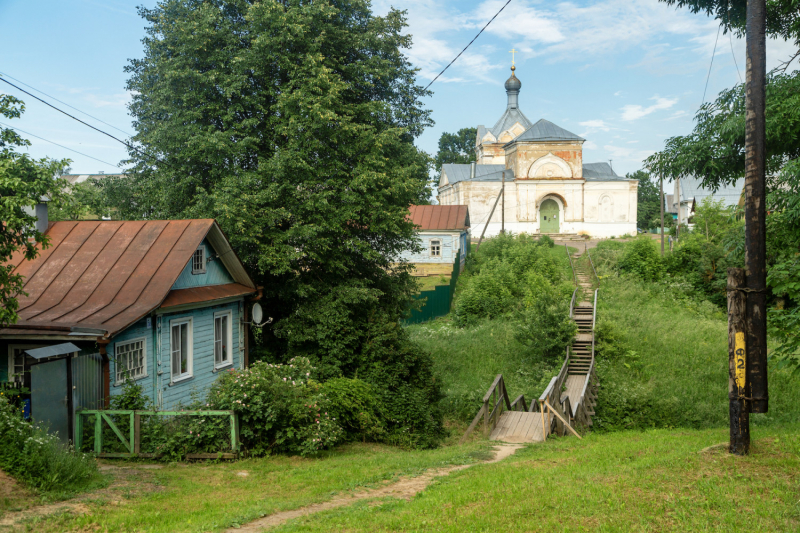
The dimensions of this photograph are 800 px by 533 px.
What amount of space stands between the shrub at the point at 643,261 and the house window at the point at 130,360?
29976 millimetres

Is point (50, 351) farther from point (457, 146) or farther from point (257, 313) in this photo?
point (457, 146)

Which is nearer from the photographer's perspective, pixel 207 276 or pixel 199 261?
pixel 199 261

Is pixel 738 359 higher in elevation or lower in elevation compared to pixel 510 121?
lower

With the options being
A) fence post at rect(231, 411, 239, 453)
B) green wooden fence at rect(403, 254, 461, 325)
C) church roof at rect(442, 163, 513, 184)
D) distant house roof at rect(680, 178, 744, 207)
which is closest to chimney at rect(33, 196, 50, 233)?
fence post at rect(231, 411, 239, 453)

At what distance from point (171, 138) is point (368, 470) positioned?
1157 cm

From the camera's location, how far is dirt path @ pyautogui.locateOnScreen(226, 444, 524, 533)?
6836 mm

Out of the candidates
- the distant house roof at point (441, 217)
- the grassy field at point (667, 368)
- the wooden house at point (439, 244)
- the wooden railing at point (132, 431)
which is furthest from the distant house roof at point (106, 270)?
the distant house roof at point (441, 217)

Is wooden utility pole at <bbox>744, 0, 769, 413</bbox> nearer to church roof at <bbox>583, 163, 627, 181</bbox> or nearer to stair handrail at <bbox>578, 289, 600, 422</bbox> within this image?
stair handrail at <bbox>578, 289, 600, 422</bbox>

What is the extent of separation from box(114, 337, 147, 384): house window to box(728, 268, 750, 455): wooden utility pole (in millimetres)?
10654

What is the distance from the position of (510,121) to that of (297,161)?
56809mm

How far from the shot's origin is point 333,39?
18078mm

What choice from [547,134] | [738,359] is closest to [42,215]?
[738,359]

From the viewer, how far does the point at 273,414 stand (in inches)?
415

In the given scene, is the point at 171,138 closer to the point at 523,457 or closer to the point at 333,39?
the point at 333,39
